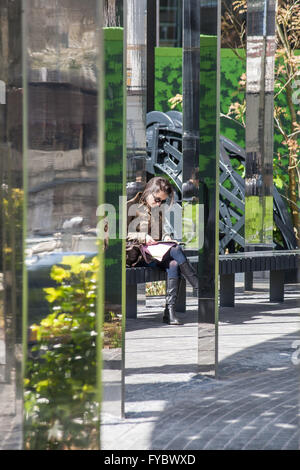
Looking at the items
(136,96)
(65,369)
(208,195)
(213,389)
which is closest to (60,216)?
(65,369)

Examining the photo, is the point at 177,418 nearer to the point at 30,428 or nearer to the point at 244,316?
the point at 30,428

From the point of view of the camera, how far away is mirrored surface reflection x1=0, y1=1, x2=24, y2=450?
3.44 meters

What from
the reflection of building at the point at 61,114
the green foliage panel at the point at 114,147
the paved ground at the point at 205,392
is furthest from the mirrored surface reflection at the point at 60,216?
the green foliage panel at the point at 114,147

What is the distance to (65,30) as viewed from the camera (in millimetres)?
3416

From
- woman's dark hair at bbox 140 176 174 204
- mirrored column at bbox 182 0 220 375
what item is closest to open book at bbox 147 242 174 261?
woman's dark hair at bbox 140 176 174 204

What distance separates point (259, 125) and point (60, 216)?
6.26m

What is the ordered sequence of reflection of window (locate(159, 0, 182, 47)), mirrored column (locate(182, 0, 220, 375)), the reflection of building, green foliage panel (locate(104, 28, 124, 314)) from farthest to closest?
reflection of window (locate(159, 0, 182, 47))
mirrored column (locate(182, 0, 220, 375))
green foliage panel (locate(104, 28, 124, 314))
the reflection of building

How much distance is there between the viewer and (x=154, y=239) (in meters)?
7.96

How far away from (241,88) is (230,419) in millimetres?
9335

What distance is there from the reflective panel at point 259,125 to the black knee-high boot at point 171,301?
201 centimetres

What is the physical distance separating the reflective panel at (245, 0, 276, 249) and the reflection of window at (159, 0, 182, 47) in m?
5.78

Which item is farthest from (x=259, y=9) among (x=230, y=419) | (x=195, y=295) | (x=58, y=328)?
(x=58, y=328)

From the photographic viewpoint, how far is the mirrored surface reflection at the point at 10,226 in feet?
11.3

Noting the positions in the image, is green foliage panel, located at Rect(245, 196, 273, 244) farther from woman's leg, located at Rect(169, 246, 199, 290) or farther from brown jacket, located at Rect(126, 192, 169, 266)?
woman's leg, located at Rect(169, 246, 199, 290)
